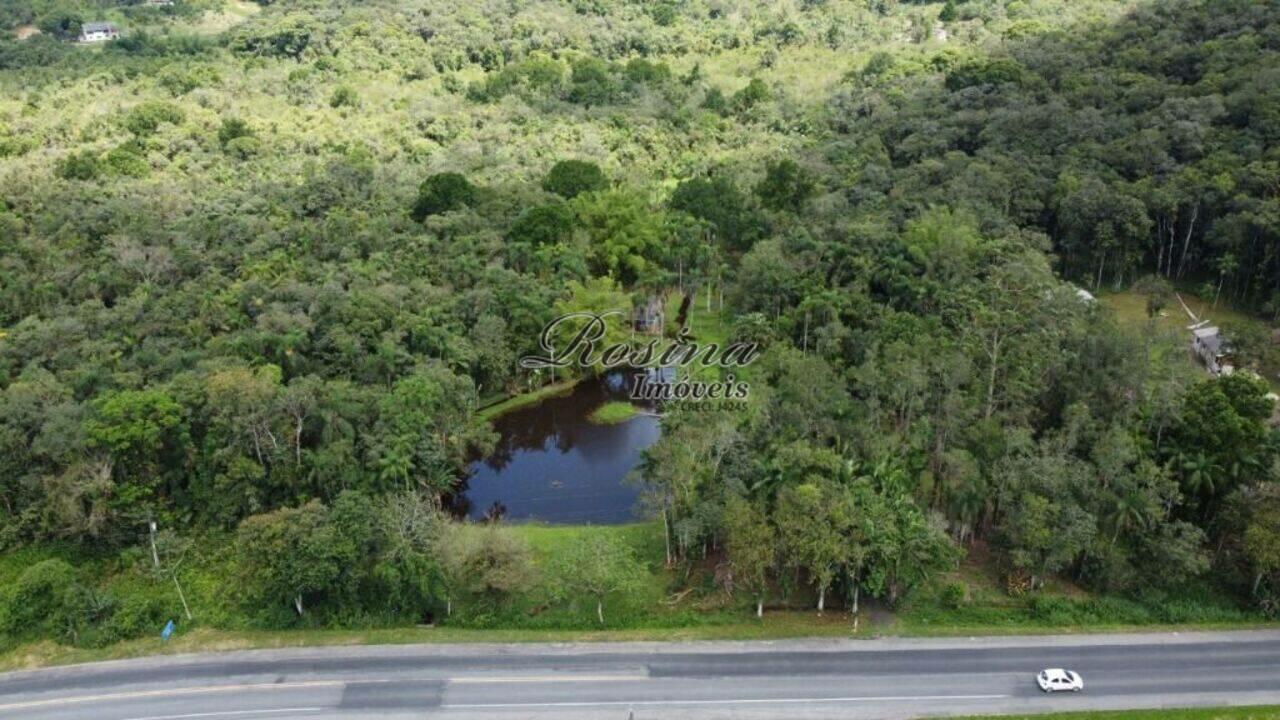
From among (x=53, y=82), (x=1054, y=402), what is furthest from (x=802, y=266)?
(x=53, y=82)

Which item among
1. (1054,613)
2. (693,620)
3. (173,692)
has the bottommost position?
(173,692)

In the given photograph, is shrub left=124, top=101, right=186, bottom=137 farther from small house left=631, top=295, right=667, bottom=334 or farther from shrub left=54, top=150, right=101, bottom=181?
small house left=631, top=295, right=667, bottom=334

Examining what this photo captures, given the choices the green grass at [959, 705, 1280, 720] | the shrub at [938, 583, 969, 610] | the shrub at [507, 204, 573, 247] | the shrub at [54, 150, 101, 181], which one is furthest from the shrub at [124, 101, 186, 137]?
the green grass at [959, 705, 1280, 720]

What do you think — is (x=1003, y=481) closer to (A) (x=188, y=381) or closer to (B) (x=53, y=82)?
(A) (x=188, y=381)

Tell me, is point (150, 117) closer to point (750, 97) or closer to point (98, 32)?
point (98, 32)

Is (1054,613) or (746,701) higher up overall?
(1054,613)

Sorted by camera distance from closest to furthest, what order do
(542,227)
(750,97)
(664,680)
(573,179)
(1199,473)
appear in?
(664,680), (1199,473), (542,227), (573,179), (750,97)

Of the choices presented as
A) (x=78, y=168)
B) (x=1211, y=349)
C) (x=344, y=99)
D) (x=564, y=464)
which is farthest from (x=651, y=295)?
(x=344, y=99)
